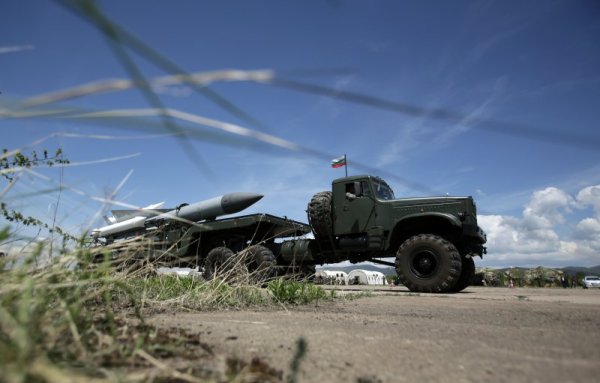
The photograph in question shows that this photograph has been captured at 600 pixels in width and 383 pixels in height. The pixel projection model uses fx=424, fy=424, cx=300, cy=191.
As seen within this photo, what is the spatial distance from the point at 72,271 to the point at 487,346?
5.44 ft

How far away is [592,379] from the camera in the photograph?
1.18 meters

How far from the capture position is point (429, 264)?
7.29m

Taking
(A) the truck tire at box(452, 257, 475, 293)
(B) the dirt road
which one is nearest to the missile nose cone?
(A) the truck tire at box(452, 257, 475, 293)

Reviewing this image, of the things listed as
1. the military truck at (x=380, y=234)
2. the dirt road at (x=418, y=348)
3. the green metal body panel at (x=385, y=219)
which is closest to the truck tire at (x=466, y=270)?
Result: the military truck at (x=380, y=234)

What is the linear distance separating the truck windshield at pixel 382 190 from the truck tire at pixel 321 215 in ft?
3.33

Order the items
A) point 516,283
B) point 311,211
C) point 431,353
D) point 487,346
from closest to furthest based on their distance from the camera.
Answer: point 431,353 < point 487,346 < point 311,211 < point 516,283

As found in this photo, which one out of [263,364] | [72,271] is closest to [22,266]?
[72,271]

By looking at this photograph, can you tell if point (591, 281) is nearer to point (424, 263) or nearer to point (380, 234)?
point (380, 234)

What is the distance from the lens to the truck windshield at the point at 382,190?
8805mm

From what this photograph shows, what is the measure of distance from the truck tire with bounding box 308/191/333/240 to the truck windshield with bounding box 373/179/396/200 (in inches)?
40.0

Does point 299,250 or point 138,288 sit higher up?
point 299,250

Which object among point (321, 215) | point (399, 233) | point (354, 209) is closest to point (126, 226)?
point (321, 215)

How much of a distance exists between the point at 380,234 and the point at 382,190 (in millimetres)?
1118

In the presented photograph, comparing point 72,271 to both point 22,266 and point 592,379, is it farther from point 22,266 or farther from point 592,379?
point 592,379
